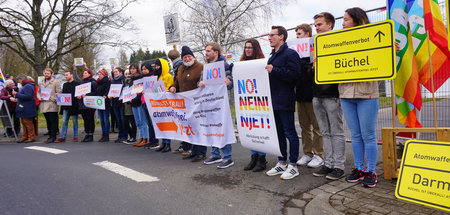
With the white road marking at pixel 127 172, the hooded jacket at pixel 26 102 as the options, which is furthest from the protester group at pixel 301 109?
the hooded jacket at pixel 26 102

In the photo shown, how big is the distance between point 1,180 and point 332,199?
4963mm

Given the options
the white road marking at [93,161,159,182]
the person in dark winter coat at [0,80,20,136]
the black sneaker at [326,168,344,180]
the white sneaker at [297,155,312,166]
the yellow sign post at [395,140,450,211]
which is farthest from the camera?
the person in dark winter coat at [0,80,20,136]

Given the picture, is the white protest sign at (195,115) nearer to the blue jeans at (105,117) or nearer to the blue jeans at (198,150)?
the blue jeans at (198,150)

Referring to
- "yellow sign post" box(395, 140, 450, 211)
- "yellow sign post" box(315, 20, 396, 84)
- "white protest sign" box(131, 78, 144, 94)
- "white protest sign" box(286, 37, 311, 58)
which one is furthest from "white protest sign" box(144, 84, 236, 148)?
"yellow sign post" box(395, 140, 450, 211)

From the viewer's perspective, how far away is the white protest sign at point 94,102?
29.6 feet

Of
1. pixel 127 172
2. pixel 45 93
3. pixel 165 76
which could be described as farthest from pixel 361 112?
pixel 45 93

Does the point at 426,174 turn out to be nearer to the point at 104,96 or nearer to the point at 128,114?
the point at 128,114

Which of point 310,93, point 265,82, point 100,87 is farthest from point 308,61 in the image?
point 100,87

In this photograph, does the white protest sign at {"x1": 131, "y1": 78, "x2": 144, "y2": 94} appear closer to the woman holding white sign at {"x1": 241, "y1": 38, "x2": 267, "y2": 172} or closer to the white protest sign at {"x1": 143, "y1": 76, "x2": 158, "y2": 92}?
the white protest sign at {"x1": 143, "y1": 76, "x2": 158, "y2": 92}

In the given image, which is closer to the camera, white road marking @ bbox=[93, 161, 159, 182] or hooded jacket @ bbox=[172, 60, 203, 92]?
white road marking @ bbox=[93, 161, 159, 182]

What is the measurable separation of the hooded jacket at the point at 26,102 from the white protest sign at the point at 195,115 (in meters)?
4.73

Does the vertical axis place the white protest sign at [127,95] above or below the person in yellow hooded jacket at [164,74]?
below

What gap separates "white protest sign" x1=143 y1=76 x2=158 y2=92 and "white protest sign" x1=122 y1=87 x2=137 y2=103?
1.57 feet

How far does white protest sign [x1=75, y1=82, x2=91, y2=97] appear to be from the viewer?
9.19 m
